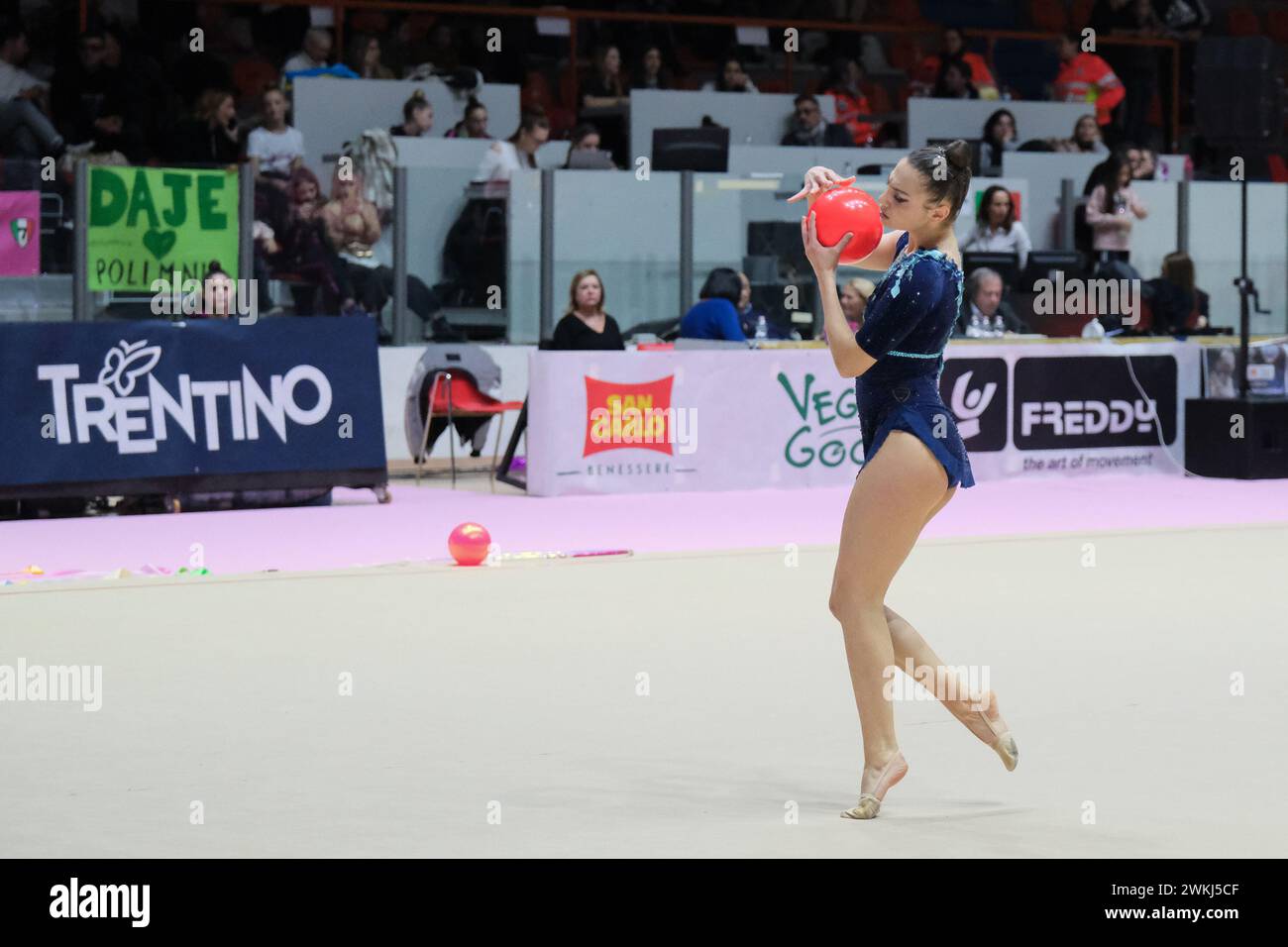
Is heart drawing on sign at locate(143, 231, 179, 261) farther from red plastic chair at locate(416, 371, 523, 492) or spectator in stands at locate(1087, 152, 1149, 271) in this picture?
spectator in stands at locate(1087, 152, 1149, 271)

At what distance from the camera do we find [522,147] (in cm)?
1819

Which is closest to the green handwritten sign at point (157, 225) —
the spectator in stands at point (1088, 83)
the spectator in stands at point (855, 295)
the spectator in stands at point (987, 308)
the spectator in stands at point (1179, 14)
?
the spectator in stands at point (855, 295)

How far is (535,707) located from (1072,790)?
203 cm

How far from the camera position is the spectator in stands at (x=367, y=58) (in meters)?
19.2

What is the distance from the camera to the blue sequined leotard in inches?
219

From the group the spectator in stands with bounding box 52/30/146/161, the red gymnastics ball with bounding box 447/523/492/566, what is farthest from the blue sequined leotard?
the spectator in stands with bounding box 52/30/146/161

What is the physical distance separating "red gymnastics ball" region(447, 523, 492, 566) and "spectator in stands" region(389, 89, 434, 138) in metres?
7.74

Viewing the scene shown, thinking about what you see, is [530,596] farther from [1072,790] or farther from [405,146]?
[405,146]

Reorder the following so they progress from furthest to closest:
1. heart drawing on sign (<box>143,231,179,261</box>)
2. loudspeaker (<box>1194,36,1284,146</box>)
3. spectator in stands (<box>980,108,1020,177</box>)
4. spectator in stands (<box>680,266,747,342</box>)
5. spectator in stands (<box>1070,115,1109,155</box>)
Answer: spectator in stands (<box>1070,115,1109,155</box>) → spectator in stands (<box>980,108,1020,177</box>) → loudspeaker (<box>1194,36,1284,146</box>) → spectator in stands (<box>680,266,747,342</box>) → heart drawing on sign (<box>143,231,179,261</box>)

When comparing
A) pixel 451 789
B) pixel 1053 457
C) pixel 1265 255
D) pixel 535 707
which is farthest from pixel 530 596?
pixel 1265 255

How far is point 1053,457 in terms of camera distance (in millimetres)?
16062

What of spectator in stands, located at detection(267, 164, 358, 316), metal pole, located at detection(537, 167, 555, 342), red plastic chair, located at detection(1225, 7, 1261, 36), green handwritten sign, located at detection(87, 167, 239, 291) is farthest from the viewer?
red plastic chair, located at detection(1225, 7, 1261, 36)

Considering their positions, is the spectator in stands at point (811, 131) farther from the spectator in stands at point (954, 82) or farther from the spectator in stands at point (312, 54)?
the spectator in stands at point (312, 54)

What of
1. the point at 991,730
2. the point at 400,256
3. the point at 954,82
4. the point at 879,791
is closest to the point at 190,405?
the point at 400,256
